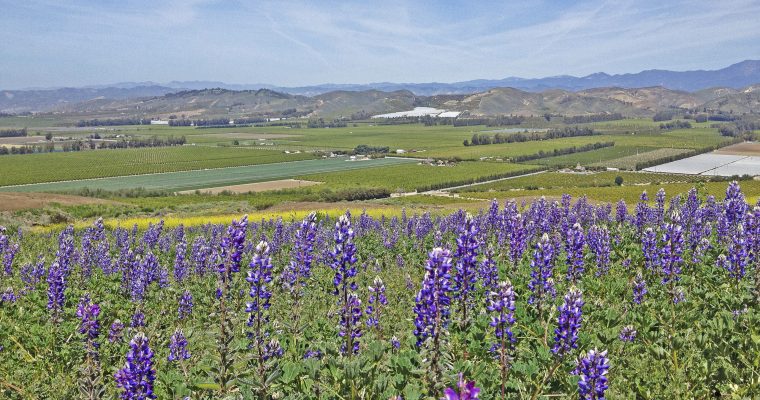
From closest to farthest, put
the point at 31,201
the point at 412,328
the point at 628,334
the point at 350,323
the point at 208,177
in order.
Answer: the point at 350,323, the point at 628,334, the point at 412,328, the point at 31,201, the point at 208,177

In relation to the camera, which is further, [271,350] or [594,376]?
[271,350]

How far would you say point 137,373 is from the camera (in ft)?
16.8

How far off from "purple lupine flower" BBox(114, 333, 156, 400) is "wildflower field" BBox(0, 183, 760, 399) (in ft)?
0.05

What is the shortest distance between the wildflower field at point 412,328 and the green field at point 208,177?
320 ft

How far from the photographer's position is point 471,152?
172m

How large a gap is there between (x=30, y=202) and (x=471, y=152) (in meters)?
137

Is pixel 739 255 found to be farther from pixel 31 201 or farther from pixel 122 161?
pixel 122 161

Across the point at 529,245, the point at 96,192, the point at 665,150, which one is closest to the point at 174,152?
the point at 96,192

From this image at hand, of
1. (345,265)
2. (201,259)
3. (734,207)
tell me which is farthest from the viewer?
(201,259)

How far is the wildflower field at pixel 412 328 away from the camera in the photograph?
5.05m

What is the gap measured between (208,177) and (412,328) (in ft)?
396

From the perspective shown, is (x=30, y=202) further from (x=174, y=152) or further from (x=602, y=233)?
(x=174, y=152)

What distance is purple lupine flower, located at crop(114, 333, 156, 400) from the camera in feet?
16.7

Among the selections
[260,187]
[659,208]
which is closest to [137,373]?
[659,208]
